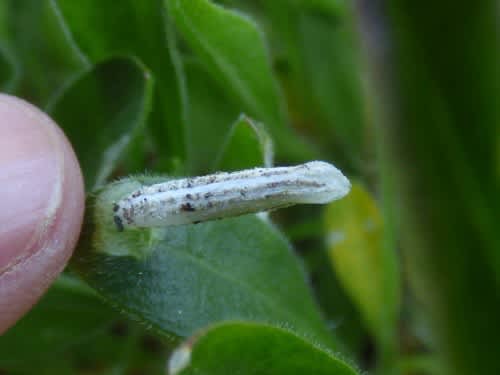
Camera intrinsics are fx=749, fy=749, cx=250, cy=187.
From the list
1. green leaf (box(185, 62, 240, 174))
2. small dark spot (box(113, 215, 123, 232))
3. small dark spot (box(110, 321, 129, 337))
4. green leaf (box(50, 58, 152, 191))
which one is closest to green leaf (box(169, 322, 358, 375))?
small dark spot (box(113, 215, 123, 232))

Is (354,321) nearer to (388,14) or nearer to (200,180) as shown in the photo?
(388,14)

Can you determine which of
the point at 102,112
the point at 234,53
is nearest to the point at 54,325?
the point at 102,112

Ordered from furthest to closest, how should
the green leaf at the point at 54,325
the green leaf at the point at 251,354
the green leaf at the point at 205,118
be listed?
the green leaf at the point at 205,118 → the green leaf at the point at 54,325 → the green leaf at the point at 251,354

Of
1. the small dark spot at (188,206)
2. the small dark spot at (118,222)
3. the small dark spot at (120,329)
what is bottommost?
the small dark spot at (120,329)

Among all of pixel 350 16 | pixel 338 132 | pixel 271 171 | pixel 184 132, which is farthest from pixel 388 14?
pixel 271 171

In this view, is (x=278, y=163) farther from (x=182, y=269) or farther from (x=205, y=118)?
(x=182, y=269)

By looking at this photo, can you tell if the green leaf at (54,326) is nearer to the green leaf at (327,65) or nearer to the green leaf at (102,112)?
the green leaf at (102,112)

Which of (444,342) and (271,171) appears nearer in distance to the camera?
(271,171)

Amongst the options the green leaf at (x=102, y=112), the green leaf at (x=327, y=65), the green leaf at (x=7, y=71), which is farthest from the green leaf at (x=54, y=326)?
the green leaf at (x=327, y=65)
